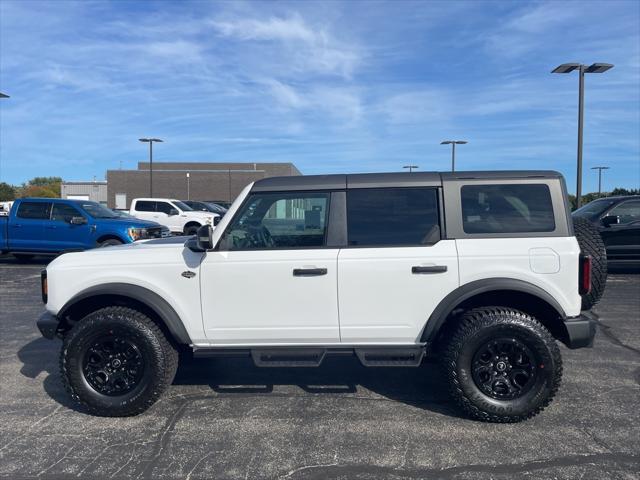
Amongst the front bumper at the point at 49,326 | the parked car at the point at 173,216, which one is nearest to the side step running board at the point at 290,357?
the front bumper at the point at 49,326

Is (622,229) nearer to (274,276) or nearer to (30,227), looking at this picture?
(274,276)

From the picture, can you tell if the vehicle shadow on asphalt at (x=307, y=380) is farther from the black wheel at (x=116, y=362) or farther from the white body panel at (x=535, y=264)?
the white body panel at (x=535, y=264)

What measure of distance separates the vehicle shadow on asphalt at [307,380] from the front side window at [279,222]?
49.4 inches

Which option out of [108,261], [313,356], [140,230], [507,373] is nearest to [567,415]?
[507,373]

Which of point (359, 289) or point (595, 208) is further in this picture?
point (595, 208)

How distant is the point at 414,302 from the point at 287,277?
0.99 meters

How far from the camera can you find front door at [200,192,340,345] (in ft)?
14.2

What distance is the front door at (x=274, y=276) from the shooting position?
4336 mm

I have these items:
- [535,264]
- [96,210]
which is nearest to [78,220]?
[96,210]

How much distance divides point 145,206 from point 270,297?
1908cm

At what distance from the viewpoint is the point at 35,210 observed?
14.1 m

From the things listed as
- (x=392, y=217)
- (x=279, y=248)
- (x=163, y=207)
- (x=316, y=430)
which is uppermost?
(x=163, y=207)

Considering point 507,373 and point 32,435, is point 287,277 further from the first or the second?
point 32,435

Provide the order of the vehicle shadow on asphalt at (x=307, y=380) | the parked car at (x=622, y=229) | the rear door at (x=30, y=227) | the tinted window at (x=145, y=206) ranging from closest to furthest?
1. the vehicle shadow on asphalt at (x=307, y=380)
2. the parked car at (x=622, y=229)
3. the rear door at (x=30, y=227)
4. the tinted window at (x=145, y=206)
